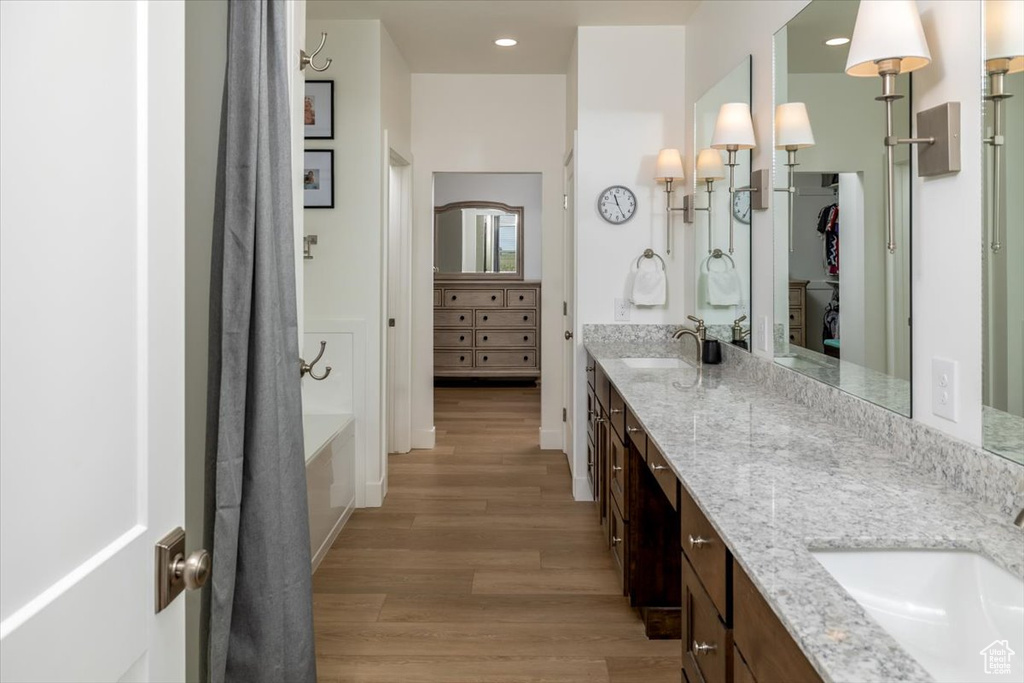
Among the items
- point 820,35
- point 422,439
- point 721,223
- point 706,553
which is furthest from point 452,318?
point 706,553

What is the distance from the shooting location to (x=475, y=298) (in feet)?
26.3

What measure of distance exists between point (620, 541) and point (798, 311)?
1086mm

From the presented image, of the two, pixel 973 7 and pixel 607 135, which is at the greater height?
pixel 607 135

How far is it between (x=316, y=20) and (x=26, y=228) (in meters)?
3.70

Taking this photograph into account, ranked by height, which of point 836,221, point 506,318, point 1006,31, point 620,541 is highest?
point 1006,31

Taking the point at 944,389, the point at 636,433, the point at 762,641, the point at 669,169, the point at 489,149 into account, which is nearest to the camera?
the point at 762,641

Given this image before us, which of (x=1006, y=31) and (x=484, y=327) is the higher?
(x=1006, y=31)

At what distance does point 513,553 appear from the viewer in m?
3.35

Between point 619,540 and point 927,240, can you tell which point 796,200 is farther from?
point 619,540

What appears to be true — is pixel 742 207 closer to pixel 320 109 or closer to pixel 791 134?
pixel 791 134

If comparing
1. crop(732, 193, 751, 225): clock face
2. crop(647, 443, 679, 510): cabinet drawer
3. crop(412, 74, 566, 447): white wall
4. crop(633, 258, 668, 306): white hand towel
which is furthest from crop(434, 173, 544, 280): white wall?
crop(647, 443, 679, 510): cabinet drawer

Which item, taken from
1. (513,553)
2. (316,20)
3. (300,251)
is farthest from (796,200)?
(316,20)

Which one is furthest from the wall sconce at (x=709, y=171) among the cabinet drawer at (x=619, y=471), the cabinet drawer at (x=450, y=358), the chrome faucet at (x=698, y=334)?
the cabinet drawer at (x=450, y=358)

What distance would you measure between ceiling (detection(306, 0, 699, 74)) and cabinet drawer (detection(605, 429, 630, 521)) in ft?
7.29
